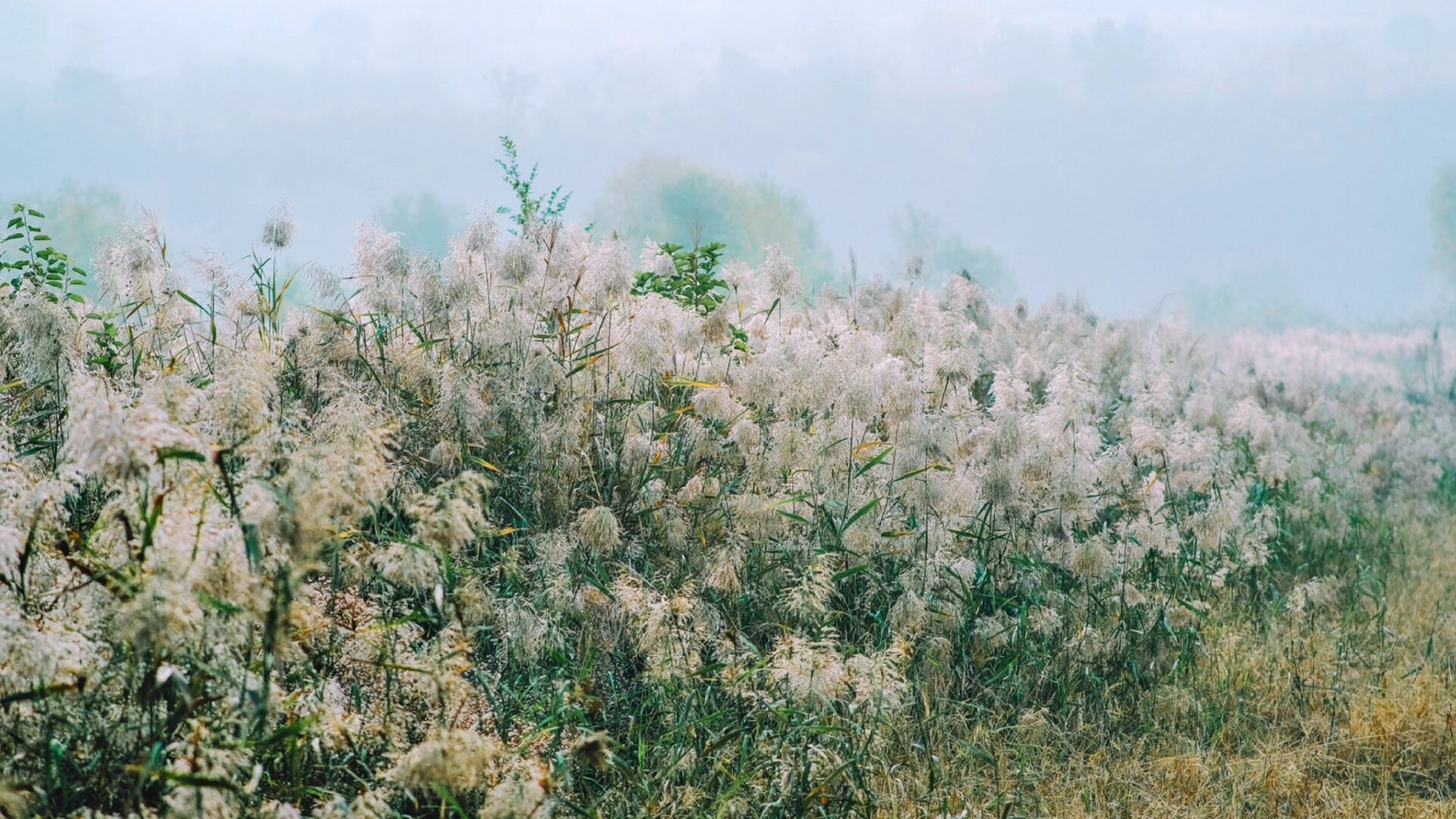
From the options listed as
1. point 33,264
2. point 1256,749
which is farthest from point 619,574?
point 33,264

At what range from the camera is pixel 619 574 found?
15.6ft

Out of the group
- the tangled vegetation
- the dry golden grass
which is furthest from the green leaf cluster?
the dry golden grass

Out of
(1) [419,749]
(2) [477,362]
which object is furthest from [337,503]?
(2) [477,362]

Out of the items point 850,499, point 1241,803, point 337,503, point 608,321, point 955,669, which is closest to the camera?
point 337,503

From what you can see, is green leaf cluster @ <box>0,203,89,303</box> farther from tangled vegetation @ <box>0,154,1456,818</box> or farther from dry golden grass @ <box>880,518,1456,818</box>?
dry golden grass @ <box>880,518,1456,818</box>

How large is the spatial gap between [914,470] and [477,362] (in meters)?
2.18

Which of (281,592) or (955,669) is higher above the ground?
(281,592)

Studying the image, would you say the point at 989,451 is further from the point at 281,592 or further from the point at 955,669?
the point at 281,592

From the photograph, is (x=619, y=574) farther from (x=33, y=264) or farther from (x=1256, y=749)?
(x=33, y=264)

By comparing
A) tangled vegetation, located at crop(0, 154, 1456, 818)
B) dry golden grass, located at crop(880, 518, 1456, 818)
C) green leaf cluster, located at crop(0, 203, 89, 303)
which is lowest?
dry golden grass, located at crop(880, 518, 1456, 818)

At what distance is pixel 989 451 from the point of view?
489 cm

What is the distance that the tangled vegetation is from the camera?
289 cm

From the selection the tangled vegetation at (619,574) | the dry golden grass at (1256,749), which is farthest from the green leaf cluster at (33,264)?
the dry golden grass at (1256,749)

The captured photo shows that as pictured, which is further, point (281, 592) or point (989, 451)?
point (989, 451)
